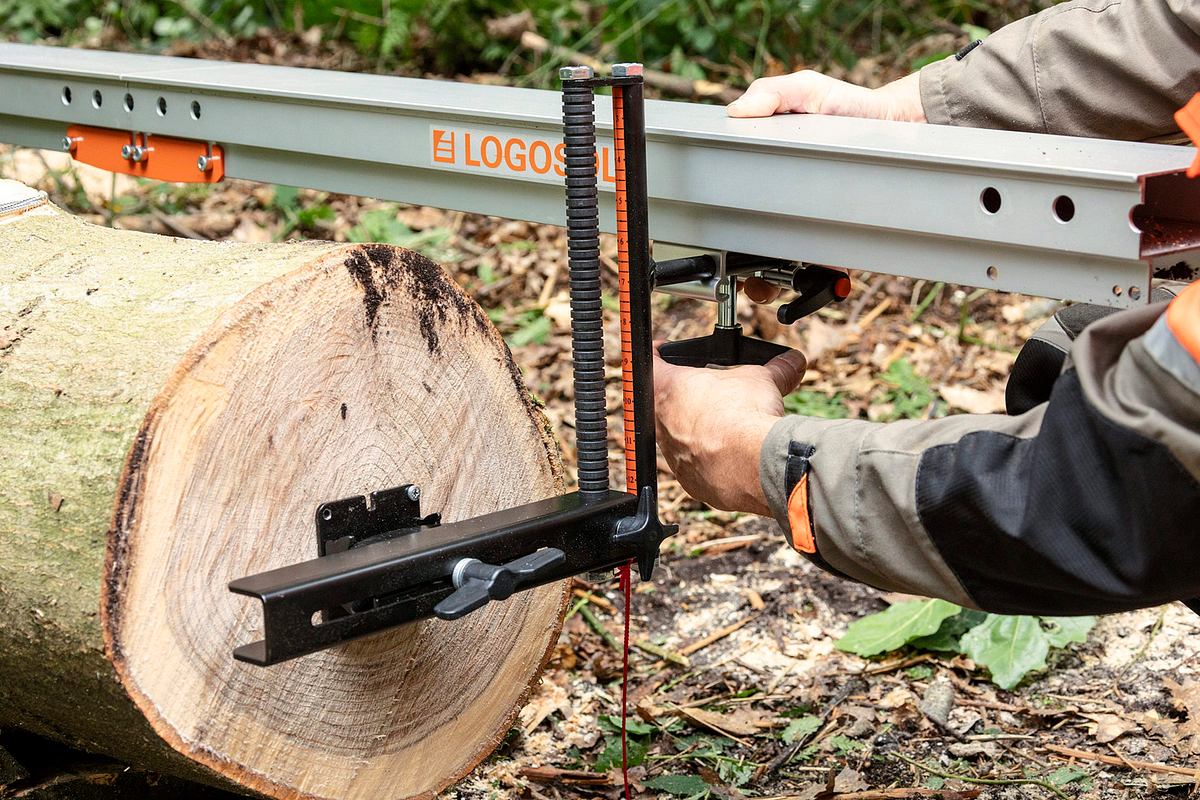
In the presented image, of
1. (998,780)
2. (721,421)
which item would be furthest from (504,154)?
(998,780)

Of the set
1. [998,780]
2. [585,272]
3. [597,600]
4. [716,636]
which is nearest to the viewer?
[585,272]

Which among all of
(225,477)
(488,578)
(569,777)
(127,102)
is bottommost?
(569,777)

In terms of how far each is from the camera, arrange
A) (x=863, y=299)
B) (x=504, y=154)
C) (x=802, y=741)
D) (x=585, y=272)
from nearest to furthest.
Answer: (x=585, y=272), (x=504, y=154), (x=802, y=741), (x=863, y=299)

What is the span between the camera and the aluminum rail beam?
1.60 meters

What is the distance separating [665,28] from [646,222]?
4733 millimetres

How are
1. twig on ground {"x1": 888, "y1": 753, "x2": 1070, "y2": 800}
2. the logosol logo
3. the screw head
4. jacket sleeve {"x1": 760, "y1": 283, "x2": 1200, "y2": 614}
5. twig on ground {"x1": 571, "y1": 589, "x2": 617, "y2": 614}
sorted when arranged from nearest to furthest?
jacket sleeve {"x1": 760, "y1": 283, "x2": 1200, "y2": 614}, the screw head, the logosol logo, twig on ground {"x1": 888, "y1": 753, "x2": 1070, "y2": 800}, twig on ground {"x1": 571, "y1": 589, "x2": 617, "y2": 614}

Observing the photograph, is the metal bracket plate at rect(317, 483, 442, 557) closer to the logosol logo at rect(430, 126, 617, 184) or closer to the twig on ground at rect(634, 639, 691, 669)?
the logosol logo at rect(430, 126, 617, 184)

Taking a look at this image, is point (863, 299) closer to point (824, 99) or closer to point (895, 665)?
point (895, 665)

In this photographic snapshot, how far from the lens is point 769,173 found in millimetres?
1851

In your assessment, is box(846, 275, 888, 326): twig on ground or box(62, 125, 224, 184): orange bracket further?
box(846, 275, 888, 326): twig on ground

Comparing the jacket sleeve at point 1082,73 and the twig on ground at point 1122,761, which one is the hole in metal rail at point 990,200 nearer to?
the jacket sleeve at point 1082,73

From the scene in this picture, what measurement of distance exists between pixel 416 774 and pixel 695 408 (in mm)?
759

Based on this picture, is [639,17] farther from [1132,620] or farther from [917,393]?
[1132,620]

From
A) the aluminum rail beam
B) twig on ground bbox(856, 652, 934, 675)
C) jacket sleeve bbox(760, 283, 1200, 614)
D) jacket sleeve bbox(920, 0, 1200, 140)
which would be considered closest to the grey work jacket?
jacket sleeve bbox(760, 283, 1200, 614)
